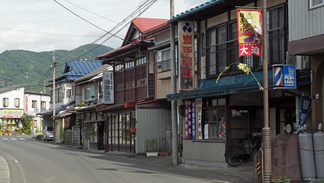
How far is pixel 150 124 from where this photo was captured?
29672mm

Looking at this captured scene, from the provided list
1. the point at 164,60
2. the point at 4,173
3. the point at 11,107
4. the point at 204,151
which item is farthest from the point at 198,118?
the point at 11,107

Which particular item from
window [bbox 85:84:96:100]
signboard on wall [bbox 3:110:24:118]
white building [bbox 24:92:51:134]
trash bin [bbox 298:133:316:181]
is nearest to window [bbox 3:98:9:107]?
signboard on wall [bbox 3:110:24:118]

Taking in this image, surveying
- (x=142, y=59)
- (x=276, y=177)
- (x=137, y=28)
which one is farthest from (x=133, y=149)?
(x=276, y=177)

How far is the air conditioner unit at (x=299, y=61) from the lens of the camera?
15477mm

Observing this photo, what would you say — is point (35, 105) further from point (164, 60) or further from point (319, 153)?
point (319, 153)

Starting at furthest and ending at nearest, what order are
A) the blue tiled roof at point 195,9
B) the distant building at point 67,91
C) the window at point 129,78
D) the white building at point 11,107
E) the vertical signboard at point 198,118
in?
the white building at point 11,107 < the distant building at point 67,91 < the window at point 129,78 < the vertical signboard at point 198,118 < the blue tiled roof at point 195,9

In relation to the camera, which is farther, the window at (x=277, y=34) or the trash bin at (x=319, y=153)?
the window at (x=277, y=34)

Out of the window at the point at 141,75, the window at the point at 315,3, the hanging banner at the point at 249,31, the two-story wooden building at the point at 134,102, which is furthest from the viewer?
the window at the point at 141,75

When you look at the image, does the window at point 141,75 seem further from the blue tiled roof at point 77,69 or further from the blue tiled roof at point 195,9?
the blue tiled roof at point 77,69

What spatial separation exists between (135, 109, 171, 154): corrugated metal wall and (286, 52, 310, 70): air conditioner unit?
14.4 meters

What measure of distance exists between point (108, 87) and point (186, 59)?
17086mm

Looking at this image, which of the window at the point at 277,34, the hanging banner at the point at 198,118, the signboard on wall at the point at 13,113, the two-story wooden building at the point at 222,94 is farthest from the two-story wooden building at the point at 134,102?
the signboard on wall at the point at 13,113

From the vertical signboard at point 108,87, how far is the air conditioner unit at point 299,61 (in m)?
22.8

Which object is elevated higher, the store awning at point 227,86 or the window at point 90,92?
the window at point 90,92
